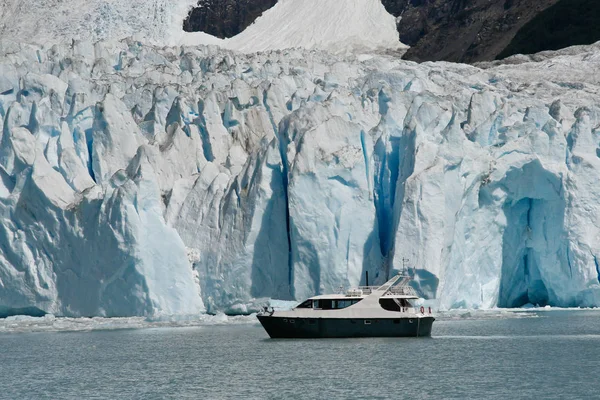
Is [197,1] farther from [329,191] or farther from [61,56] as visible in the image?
[329,191]

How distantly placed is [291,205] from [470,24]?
50596mm

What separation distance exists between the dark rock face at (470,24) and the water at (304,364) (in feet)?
138

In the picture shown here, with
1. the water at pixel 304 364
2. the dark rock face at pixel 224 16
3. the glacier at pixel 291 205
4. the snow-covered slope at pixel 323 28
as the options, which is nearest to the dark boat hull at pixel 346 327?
the water at pixel 304 364

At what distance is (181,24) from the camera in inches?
3351

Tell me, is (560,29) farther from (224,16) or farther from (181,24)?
(224,16)

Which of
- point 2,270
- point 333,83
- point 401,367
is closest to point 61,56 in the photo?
point 333,83

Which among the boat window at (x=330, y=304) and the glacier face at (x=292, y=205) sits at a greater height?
the glacier face at (x=292, y=205)

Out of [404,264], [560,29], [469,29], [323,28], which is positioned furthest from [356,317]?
[323,28]

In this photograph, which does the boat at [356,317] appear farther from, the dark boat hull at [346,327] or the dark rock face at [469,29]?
the dark rock face at [469,29]

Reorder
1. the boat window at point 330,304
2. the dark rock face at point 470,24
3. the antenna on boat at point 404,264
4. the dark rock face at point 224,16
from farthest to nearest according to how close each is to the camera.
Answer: the dark rock face at point 224,16, the dark rock face at point 470,24, the antenna on boat at point 404,264, the boat window at point 330,304

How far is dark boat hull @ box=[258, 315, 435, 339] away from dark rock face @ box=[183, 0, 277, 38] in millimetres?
56227

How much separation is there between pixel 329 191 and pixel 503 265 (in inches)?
Result: 273

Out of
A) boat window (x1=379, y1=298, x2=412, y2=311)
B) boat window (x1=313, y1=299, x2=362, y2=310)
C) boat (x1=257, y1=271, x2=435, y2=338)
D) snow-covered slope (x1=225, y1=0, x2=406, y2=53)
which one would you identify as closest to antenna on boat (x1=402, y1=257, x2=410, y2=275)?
boat (x1=257, y1=271, x2=435, y2=338)

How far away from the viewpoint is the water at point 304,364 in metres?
22.5
